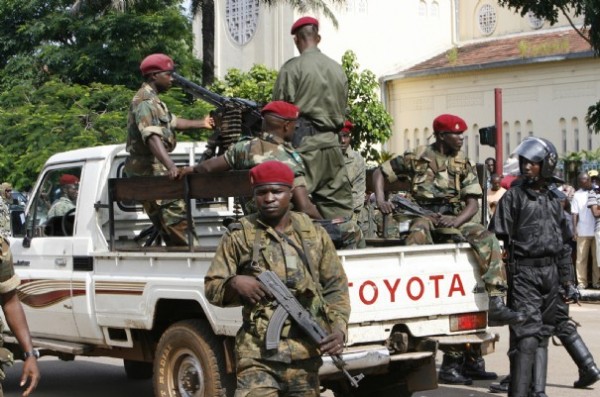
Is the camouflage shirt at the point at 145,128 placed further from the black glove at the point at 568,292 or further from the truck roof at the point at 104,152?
the black glove at the point at 568,292

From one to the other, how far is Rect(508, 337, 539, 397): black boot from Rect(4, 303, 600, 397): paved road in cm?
128

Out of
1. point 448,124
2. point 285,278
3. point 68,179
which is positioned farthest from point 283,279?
point 68,179

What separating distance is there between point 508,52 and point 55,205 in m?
26.8

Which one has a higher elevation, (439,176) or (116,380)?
(439,176)

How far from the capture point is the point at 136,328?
29.5 feet

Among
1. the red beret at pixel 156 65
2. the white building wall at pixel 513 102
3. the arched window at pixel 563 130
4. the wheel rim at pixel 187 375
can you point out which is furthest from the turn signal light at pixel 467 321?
the arched window at pixel 563 130

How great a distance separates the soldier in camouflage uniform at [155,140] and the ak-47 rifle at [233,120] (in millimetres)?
148

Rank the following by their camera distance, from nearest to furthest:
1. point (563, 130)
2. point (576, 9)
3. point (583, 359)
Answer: point (583, 359)
point (576, 9)
point (563, 130)

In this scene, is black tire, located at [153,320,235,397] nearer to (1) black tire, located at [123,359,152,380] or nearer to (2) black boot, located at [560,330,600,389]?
(1) black tire, located at [123,359,152,380]

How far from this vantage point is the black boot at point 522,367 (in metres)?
8.72

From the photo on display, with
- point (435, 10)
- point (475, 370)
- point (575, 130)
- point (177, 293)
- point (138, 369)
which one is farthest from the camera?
point (435, 10)

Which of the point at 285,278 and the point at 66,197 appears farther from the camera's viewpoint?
the point at 66,197

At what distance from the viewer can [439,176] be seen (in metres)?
9.62

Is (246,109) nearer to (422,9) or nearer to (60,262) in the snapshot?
(60,262)
